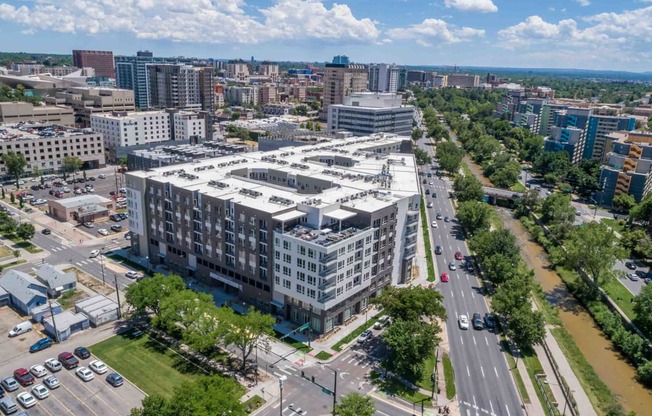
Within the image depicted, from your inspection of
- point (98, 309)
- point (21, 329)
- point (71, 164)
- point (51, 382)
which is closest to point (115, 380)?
point (51, 382)

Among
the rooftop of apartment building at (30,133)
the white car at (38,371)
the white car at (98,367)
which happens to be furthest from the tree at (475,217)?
the rooftop of apartment building at (30,133)

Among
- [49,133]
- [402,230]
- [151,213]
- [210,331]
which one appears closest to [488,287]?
[402,230]

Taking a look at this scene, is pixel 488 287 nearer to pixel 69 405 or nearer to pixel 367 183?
pixel 367 183

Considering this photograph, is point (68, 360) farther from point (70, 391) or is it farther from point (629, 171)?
point (629, 171)

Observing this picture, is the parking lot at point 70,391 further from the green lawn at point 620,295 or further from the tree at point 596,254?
the green lawn at point 620,295

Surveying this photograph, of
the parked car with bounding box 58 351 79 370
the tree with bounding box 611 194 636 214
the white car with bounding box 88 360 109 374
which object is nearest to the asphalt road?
the white car with bounding box 88 360 109 374
